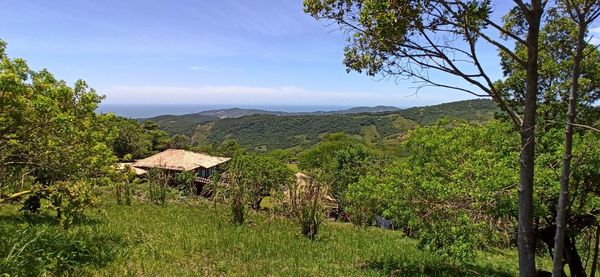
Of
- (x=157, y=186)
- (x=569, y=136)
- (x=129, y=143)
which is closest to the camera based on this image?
(x=569, y=136)

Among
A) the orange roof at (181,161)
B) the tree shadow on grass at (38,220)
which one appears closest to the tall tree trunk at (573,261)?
the tree shadow on grass at (38,220)

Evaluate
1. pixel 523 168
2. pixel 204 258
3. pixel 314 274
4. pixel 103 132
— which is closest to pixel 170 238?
pixel 204 258

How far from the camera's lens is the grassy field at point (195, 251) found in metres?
6.91

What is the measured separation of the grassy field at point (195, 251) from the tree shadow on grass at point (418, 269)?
0.02 m

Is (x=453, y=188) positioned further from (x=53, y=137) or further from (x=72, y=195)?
(x=53, y=137)

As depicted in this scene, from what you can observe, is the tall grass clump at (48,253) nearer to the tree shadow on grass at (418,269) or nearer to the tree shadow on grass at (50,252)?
the tree shadow on grass at (50,252)

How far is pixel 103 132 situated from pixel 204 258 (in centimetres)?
334

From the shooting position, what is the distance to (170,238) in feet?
32.2

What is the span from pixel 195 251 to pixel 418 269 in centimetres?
526

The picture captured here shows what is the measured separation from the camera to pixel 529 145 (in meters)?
4.88

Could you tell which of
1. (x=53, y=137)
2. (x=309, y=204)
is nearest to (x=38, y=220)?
(x=53, y=137)

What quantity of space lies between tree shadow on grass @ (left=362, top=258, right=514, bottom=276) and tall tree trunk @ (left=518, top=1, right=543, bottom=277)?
13.1 feet

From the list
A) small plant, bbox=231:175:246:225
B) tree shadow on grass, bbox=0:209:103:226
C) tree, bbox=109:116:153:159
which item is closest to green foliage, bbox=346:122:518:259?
small plant, bbox=231:175:246:225

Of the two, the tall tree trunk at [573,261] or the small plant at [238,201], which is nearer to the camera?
the tall tree trunk at [573,261]
